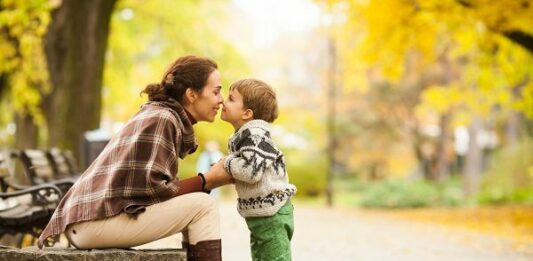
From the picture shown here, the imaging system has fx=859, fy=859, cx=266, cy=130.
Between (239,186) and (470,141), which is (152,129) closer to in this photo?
(239,186)

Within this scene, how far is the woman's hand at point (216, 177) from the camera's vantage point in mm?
4289

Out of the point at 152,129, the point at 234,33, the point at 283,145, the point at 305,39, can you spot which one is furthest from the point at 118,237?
the point at 234,33

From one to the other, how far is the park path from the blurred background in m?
2.96

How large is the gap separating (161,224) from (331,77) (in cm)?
2660

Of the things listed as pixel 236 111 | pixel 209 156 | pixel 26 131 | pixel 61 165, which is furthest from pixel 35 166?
pixel 26 131

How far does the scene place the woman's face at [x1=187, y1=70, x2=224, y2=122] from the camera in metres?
4.30

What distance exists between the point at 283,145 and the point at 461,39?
17.9 m

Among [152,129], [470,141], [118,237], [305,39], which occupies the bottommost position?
[118,237]

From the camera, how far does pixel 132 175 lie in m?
3.95

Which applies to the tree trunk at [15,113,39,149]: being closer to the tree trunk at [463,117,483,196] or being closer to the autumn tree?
the autumn tree

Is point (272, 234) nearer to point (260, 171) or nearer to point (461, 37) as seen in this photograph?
point (260, 171)

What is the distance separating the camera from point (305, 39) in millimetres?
43562

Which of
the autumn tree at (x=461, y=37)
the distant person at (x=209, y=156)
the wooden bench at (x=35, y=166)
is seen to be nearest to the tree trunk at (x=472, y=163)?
the autumn tree at (x=461, y=37)

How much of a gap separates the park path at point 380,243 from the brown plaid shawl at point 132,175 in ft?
15.7
